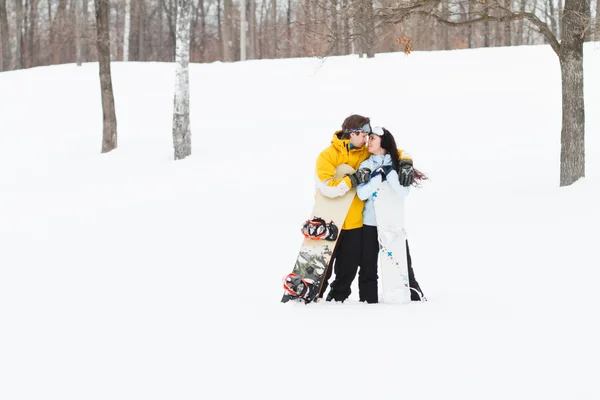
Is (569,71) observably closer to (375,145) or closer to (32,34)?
(375,145)

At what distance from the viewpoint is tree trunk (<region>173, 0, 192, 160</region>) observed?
15602 mm

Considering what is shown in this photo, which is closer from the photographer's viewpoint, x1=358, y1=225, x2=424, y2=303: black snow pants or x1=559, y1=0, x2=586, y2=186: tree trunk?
x1=358, y1=225, x2=424, y2=303: black snow pants

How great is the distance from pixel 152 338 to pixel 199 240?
402 centimetres

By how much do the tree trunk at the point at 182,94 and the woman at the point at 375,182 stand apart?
10014mm

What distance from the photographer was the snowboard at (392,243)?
595cm

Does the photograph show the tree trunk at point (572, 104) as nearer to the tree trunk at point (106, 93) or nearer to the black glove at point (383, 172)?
the black glove at point (383, 172)

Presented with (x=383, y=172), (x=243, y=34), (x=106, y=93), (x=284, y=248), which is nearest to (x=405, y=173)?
(x=383, y=172)

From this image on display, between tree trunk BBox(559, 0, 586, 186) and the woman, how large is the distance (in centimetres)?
530

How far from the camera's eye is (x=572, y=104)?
10500 mm

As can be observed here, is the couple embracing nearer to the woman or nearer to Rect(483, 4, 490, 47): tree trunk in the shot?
the woman

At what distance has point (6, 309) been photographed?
261 inches

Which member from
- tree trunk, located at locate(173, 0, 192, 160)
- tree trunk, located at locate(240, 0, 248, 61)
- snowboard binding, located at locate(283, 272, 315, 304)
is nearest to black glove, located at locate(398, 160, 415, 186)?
snowboard binding, located at locate(283, 272, 315, 304)

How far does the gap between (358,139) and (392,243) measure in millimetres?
891

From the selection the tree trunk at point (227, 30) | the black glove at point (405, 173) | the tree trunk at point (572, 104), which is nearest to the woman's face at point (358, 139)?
the black glove at point (405, 173)
